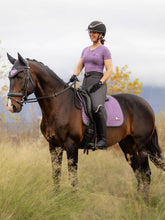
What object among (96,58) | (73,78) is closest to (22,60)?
(73,78)

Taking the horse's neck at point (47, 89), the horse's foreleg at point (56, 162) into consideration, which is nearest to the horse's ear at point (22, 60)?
the horse's neck at point (47, 89)

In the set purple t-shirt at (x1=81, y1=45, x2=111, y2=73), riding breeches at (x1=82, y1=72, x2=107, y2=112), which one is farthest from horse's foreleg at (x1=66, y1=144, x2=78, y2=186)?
purple t-shirt at (x1=81, y1=45, x2=111, y2=73)

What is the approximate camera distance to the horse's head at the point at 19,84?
16.0 ft

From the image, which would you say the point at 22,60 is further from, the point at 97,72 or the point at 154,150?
the point at 154,150

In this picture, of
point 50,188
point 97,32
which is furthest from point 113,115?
point 50,188

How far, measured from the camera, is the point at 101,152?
32.2ft

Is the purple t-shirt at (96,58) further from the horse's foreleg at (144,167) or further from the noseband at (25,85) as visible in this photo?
the horse's foreleg at (144,167)

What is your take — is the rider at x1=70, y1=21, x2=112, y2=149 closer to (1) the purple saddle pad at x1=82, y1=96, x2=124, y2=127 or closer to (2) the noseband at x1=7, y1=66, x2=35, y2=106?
(1) the purple saddle pad at x1=82, y1=96, x2=124, y2=127

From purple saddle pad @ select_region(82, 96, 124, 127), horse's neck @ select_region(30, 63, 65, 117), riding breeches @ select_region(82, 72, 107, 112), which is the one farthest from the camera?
purple saddle pad @ select_region(82, 96, 124, 127)

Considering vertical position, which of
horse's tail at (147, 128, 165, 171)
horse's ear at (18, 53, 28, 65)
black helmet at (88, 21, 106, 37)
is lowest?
horse's tail at (147, 128, 165, 171)

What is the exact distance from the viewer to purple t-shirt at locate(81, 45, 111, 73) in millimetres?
5781

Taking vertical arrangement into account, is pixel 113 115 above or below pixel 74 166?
above

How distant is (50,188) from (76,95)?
2.06 metres

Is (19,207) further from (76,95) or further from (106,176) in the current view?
(106,176)
